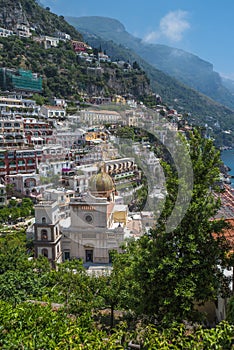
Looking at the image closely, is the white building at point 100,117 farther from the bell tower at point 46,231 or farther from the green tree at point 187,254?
the green tree at point 187,254

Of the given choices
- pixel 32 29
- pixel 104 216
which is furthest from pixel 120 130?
pixel 32 29

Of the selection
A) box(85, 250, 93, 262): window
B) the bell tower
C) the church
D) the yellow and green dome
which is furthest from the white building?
the bell tower

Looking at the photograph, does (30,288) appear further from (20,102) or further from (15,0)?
(15,0)

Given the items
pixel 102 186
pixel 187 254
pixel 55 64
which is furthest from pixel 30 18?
pixel 187 254

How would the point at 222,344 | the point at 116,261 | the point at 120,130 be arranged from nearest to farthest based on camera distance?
1. the point at 222,344
2. the point at 116,261
3. the point at 120,130

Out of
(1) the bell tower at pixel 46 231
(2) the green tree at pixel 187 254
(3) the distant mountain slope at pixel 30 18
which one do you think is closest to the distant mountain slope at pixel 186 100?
(3) the distant mountain slope at pixel 30 18

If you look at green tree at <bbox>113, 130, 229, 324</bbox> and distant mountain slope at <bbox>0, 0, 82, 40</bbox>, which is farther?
distant mountain slope at <bbox>0, 0, 82, 40</bbox>

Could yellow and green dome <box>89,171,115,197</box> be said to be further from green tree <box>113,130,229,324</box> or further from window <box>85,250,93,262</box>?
green tree <box>113,130,229,324</box>

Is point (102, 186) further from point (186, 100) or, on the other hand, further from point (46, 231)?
point (186, 100)
